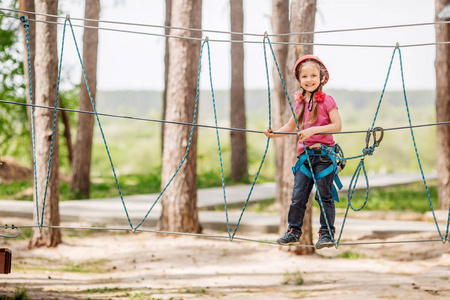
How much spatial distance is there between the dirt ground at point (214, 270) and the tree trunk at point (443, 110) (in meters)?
1.76

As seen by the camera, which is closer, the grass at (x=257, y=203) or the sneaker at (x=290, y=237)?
the sneaker at (x=290, y=237)

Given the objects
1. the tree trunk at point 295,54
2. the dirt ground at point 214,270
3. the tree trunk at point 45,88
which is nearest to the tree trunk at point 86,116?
the tree trunk at point 45,88

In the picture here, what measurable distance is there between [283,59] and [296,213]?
17.1 feet

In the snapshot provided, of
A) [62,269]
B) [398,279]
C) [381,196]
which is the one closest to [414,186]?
[381,196]

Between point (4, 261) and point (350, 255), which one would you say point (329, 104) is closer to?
point (4, 261)

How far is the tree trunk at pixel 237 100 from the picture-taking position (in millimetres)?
10914

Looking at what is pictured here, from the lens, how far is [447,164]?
8.42 metres

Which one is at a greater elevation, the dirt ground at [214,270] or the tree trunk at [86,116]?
the tree trunk at [86,116]

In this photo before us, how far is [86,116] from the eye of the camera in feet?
30.6

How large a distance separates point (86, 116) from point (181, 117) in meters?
3.17

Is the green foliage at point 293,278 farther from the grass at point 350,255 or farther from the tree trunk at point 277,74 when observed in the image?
the tree trunk at point 277,74

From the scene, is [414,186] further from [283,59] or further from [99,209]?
[99,209]

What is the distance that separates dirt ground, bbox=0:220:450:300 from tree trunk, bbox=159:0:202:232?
1.11 feet

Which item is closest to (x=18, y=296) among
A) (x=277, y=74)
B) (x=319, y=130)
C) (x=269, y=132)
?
(x=269, y=132)
